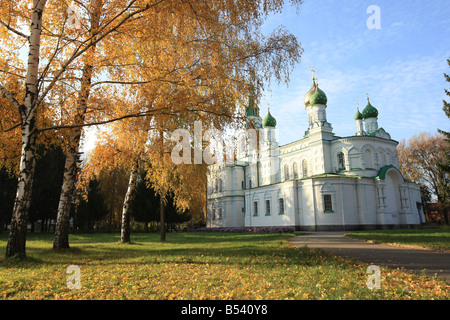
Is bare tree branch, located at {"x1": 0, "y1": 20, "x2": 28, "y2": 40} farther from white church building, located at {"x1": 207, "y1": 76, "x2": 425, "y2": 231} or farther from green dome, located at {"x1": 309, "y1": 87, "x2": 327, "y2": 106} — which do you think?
green dome, located at {"x1": 309, "y1": 87, "x2": 327, "y2": 106}

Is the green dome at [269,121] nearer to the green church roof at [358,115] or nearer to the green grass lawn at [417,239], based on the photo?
the green church roof at [358,115]

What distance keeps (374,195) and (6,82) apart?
101 feet

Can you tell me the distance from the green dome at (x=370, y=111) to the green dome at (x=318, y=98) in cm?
604

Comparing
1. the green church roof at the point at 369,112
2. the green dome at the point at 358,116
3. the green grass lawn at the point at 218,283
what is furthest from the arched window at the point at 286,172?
the green grass lawn at the point at 218,283

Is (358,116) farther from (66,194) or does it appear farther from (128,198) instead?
(66,194)

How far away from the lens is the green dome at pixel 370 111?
35625 millimetres

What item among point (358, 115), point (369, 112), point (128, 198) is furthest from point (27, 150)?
point (358, 115)

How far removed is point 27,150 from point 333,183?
1049 inches

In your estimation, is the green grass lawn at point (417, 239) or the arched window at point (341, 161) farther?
the arched window at point (341, 161)

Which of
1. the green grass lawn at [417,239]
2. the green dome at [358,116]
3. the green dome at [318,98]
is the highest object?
the green dome at [318,98]

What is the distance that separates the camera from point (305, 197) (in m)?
30.3

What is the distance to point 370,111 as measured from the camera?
3575 cm

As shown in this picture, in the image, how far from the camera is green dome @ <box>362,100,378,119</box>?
35.6m

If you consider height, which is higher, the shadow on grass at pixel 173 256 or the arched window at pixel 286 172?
the arched window at pixel 286 172
